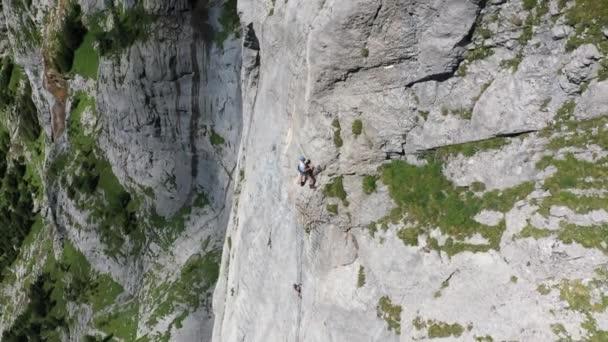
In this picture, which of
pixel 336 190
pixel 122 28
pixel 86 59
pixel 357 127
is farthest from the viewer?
pixel 86 59

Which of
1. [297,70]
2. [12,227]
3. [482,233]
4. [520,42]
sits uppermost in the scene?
[12,227]

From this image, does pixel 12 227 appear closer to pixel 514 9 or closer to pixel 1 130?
pixel 1 130

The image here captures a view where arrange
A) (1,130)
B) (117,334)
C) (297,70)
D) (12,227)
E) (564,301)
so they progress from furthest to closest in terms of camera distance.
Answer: (1,130), (12,227), (117,334), (297,70), (564,301)

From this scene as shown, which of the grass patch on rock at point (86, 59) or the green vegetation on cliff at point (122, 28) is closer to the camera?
the green vegetation on cliff at point (122, 28)

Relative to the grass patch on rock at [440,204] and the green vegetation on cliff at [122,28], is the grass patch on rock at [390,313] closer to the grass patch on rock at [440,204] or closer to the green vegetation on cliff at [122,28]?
the grass patch on rock at [440,204]

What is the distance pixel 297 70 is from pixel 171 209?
3016cm

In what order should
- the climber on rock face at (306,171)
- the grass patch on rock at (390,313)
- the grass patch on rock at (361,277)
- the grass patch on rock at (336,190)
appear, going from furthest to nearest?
1. the climber on rock face at (306,171)
2. the grass patch on rock at (336,190)
3. the grass patch on rock at (361,277)
4. the grass patch on rock at (390,313)

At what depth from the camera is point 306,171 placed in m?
19.8

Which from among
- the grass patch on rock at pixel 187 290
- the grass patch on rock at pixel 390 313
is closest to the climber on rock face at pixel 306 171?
the grass patch on rock at pixel 390 313

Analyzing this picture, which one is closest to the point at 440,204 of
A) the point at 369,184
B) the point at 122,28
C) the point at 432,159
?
the point at 432,159

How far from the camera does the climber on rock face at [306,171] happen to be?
19609 millimetres

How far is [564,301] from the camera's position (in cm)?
1290

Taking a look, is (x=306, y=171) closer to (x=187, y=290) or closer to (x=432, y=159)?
→ (x=432, y=159)

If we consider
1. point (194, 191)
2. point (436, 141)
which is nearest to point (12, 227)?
point (194, 191)
